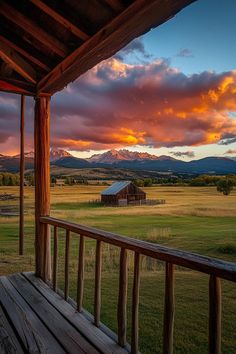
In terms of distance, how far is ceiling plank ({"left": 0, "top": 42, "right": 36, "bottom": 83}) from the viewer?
3459mm

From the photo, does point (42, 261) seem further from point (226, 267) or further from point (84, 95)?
point (84, 95)

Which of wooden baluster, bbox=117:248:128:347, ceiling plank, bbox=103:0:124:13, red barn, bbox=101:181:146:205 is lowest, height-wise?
red barn, bbox=101:181:146:205

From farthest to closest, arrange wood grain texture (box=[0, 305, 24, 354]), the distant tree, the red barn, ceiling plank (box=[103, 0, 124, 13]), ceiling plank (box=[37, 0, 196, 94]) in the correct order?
the distant tree < the red barn < wood grain texture (box=[0, 305, 24, 354]) < ceiling plank (box=[103, 0, 124, 13]) < ceiling plank (box=[37, 0, 196, 94])

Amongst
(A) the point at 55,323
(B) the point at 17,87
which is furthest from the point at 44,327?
(B) the point at 17,87

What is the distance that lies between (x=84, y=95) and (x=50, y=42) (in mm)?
18633

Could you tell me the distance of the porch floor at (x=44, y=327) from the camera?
2.42m

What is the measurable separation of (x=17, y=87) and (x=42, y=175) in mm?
1135

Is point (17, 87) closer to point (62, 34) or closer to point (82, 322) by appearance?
point (62, 34)

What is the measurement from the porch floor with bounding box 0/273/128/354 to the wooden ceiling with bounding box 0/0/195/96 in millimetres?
2291

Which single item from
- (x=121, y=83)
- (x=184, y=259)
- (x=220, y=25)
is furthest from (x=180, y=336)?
(x=121, y=83)

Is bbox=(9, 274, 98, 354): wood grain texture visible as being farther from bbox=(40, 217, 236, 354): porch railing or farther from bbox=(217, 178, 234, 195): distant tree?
bbox=(217, 178, 234, 195): distant tree

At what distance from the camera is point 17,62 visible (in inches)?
143

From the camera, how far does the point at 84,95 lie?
21.3m

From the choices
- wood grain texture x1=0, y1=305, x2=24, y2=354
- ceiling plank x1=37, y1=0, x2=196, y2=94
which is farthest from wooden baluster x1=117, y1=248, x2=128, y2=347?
ceiling plank x1=37, y1=0, x2=196, y2=94
